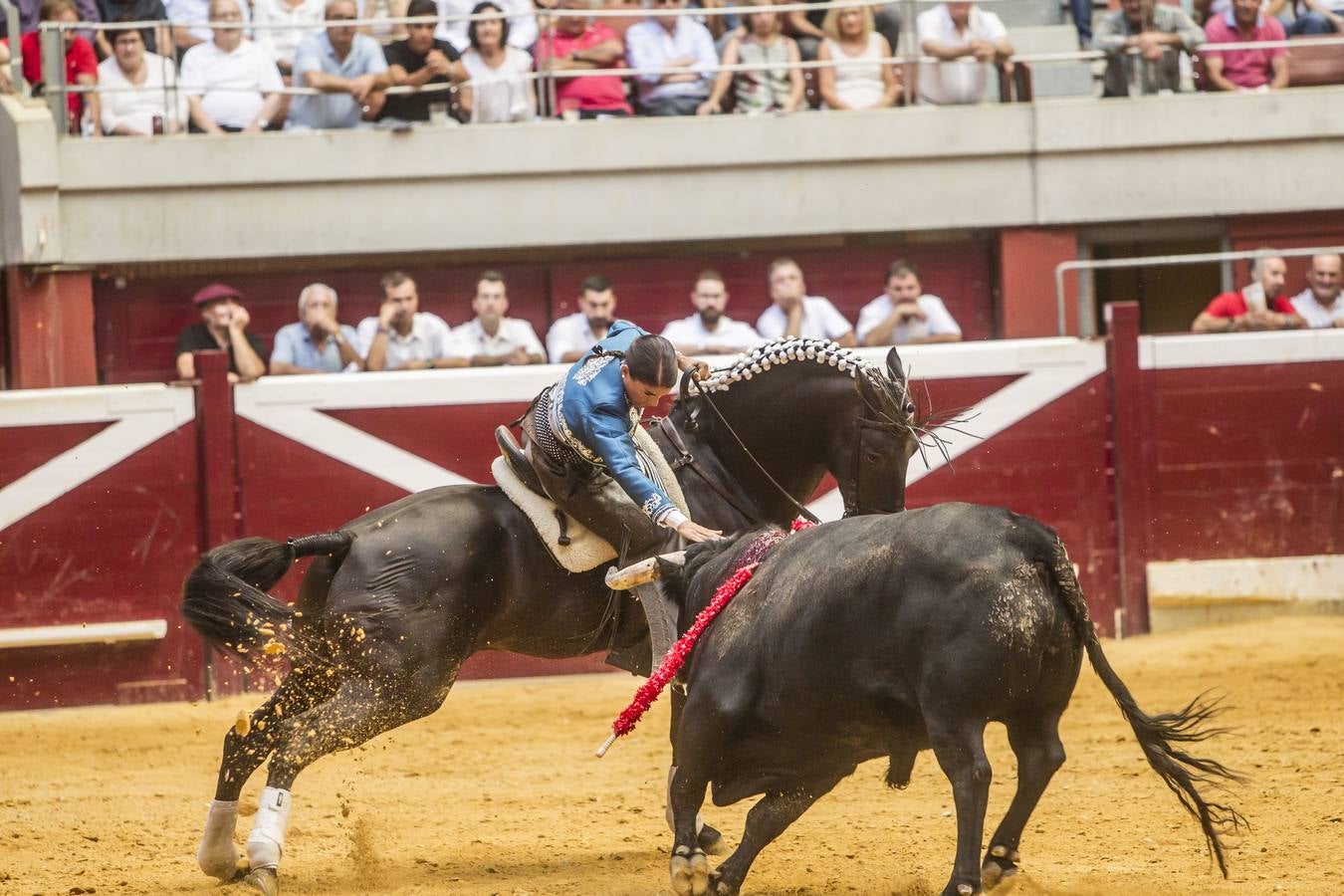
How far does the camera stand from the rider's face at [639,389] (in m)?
5.25

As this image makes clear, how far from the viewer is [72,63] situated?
10.7 metres

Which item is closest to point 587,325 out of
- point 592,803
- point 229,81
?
point 229,81

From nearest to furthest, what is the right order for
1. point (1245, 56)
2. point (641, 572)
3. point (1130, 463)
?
point (641, 572) < point (1130, 463) < point (1245, 56)

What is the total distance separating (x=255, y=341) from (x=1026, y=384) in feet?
14.4

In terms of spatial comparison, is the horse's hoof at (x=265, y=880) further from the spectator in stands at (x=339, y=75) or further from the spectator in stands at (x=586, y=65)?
the spectator in stands at (x=586, y=65)

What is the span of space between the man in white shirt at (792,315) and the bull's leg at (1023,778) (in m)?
5.92

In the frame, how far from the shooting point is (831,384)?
228 inches

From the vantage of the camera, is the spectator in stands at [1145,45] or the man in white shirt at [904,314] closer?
the man in white shirt at [904,314]

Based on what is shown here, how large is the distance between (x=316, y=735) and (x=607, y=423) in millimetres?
1294

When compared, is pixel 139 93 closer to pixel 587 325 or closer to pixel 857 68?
pixel 587 325

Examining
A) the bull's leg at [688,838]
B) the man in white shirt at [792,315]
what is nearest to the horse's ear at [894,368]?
the bull's leg at [688,838]

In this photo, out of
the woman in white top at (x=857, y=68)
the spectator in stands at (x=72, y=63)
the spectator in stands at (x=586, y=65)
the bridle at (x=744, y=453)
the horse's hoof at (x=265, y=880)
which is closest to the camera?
the horse's hoof at (x=265, y=880)

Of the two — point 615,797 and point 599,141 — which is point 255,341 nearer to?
point 599,141

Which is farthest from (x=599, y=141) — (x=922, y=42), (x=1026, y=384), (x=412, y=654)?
(x=412, y=654)
